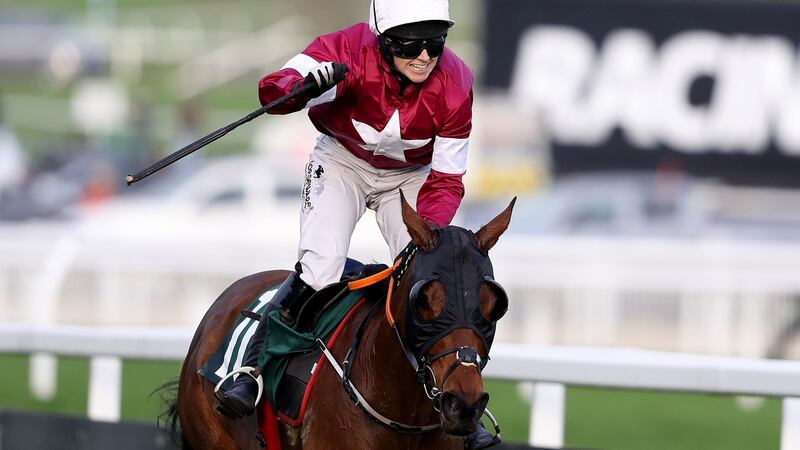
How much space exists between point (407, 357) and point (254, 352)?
2.73 ft

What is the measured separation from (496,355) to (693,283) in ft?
13.1

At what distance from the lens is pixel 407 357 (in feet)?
12.3

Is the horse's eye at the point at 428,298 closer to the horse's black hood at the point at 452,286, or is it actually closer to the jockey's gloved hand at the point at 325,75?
the horse's black hood at the point at 452,286

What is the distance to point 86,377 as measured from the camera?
31.5 ft

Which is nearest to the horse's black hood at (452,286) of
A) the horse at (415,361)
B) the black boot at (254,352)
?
the horse at (415,361)

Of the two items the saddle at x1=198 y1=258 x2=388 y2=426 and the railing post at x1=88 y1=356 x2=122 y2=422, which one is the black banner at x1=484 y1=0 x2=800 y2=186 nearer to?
the railing post at x1=88 y1=356 x2=122 y2=422

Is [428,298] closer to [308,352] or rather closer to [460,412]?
[460,412]

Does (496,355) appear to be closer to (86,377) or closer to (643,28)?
(86,377)

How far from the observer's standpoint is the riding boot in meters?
4.11

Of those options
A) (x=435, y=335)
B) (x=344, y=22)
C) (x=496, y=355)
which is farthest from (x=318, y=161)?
(x=344, y=22)

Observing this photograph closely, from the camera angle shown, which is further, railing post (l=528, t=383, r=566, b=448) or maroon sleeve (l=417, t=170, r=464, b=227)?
railing post (l=528, t=383, r=566, b=448)

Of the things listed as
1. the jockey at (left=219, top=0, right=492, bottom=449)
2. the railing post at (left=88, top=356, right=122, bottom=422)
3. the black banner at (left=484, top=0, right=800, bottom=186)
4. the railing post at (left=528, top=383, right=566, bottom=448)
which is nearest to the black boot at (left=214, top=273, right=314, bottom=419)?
the jockey at (left=219, top=0, right=492, bottom=449)

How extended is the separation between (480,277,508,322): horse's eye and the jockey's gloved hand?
2.86ft

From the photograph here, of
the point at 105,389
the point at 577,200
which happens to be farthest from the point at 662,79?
the point at 105,389
